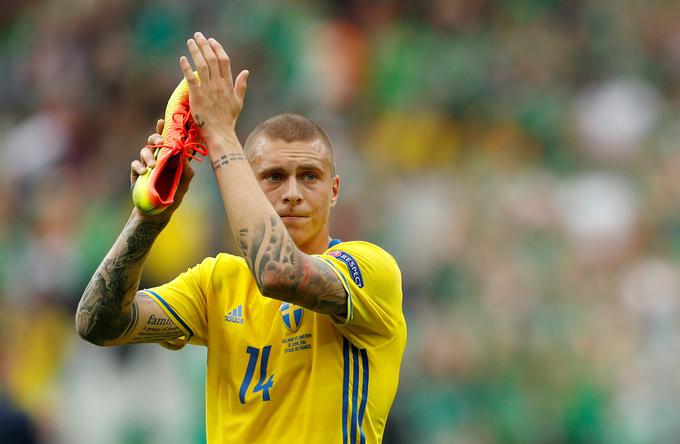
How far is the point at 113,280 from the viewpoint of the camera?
4273 mm

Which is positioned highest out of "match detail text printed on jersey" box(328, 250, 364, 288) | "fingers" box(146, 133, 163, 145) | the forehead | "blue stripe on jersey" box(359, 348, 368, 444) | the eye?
the forehead

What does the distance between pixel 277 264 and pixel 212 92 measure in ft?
2.09

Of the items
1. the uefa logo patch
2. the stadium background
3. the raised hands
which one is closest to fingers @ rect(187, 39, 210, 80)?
the raised hands

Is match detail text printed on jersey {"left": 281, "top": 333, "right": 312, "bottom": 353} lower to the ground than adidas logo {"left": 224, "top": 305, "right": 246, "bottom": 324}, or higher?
lower

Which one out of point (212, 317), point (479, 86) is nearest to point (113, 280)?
point (212, 317)

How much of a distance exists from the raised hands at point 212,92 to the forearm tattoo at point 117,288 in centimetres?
49

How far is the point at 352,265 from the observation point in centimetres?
418

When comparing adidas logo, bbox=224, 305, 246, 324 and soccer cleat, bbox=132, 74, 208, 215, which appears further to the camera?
adidas logo, bbox=224, 305, 246, 324

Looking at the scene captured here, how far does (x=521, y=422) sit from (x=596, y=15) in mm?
5341

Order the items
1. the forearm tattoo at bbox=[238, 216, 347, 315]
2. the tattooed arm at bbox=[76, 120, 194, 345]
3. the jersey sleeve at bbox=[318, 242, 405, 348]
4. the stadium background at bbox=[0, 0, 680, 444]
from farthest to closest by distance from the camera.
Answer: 1. the stadium background at bbox=[0, 0, 680, 444]
2. the tattooed arm at bbox=[76, 120, 194, 345]
3. the jersey sleeve at bbox=[318, 242, 405, 348]
4. the forearm tattoo at bbox=[238, 216, 347, 315]

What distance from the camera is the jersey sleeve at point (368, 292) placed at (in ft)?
13.4

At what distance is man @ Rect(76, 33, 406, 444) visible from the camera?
3.87 m

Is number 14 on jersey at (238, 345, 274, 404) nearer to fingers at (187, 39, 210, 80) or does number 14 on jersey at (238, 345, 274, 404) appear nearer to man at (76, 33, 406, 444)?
man at (76, 33, 406, 444)

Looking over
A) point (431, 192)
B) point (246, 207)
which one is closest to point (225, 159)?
point (246, 207)
